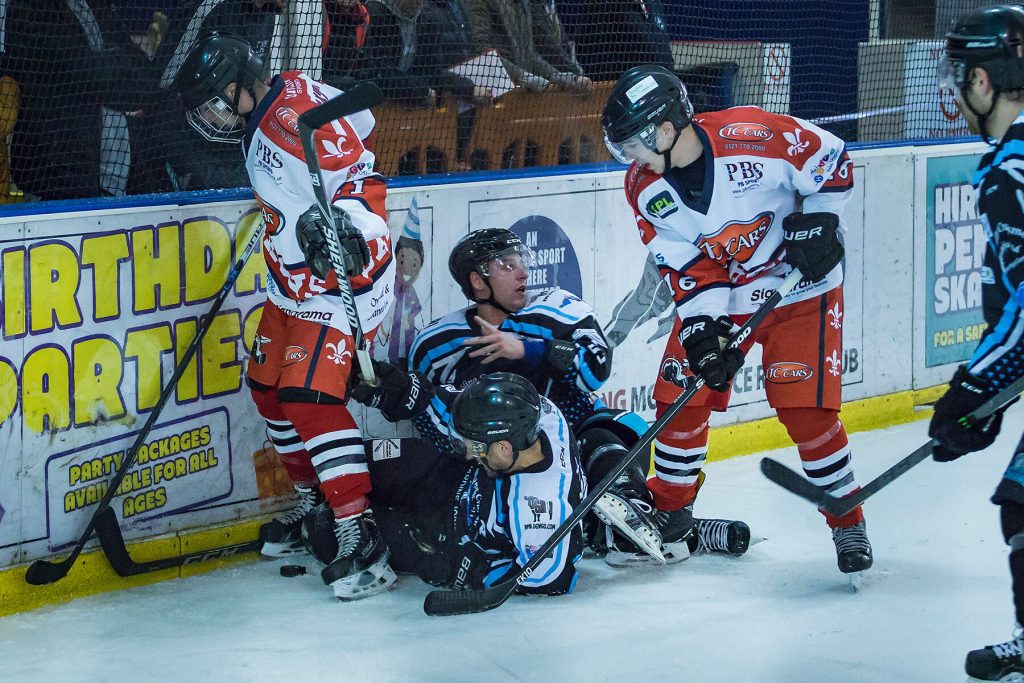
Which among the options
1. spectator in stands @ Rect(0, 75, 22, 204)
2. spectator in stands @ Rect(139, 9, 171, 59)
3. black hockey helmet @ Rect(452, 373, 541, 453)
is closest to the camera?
black hockey helmet @ Rect(452, 373, 541, 453)

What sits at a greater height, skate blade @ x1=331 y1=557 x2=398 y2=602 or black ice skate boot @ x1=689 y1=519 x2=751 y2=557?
black ice skate boot @ x1=689 y1=519 x2=751 y2=557

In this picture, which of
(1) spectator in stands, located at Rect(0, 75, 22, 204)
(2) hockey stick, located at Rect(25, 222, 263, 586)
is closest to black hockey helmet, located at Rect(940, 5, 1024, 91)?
(2) hockey stick, located at Rect(25, 222, 263, 586)

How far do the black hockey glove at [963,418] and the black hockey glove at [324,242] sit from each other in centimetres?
144

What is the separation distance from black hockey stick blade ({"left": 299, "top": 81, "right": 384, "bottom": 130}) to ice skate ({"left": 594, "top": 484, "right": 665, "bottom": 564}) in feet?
3.80

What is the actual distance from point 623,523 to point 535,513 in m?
0.35

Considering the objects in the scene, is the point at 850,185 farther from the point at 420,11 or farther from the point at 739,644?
the point at 420,11

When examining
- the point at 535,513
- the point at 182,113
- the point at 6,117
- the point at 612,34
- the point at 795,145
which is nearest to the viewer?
the point at 535,513

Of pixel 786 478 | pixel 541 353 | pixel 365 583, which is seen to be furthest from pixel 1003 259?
pixel 365 583

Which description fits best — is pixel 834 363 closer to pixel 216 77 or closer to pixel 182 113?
pixel 216 77

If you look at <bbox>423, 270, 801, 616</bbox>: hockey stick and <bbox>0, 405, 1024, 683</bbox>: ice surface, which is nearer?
<bbox>0, 405, 1024, 683</bbox>: ice surface

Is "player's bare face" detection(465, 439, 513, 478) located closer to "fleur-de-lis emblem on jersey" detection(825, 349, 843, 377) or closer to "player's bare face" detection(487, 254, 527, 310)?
"player's bare face" detection(487, 254, 527, 310)

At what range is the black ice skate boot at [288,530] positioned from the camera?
374 cm

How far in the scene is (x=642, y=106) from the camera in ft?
10.5

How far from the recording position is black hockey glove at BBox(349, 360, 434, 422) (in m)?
3.48
